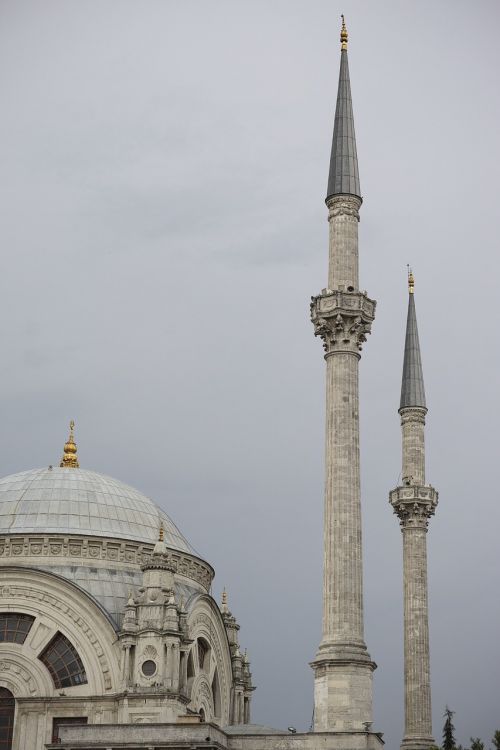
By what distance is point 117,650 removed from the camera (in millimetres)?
45312

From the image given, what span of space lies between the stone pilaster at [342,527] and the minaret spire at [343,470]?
0.03 metres

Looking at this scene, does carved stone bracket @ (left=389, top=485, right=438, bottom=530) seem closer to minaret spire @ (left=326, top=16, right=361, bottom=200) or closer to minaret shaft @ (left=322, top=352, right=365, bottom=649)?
minaret shaft @ (left=322, top=352, right=365, bottom=649)

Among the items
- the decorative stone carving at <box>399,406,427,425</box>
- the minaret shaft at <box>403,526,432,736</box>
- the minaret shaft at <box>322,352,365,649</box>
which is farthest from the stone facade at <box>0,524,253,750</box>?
the decorative stone carving at <box>399,406,427,425</box>

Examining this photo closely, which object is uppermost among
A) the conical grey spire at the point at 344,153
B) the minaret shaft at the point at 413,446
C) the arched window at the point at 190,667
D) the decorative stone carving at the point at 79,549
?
the conical grey spire at the point at 344,153

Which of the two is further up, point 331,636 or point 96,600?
point 96,600

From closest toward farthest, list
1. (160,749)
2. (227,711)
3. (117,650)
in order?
(160,749) < (117,650) < (227,711)

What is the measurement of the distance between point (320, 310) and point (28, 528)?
16.0m

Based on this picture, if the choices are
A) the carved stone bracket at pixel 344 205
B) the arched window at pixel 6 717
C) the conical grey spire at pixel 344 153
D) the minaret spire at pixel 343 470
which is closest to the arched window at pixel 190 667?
the arched window at pixel 6 717

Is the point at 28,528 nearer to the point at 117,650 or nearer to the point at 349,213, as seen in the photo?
the point at 117,650

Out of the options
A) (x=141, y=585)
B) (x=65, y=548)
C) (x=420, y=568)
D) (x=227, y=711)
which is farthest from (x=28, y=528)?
(x=420, y=568)

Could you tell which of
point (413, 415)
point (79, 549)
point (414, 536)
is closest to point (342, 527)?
point (79, 549)

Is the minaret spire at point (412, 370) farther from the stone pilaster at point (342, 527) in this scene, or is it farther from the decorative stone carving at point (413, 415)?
the stone pilaster at point (342, 527)

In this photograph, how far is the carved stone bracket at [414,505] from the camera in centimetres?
5191

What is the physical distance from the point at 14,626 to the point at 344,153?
20251mm
